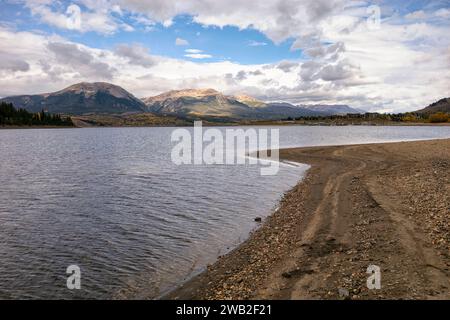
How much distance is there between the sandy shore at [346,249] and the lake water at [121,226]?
91.6 inches

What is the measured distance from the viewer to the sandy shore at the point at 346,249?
14.3 meters

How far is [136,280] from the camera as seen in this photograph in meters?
18.1

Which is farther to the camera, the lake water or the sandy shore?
the lake water

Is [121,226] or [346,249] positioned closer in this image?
[346,249]

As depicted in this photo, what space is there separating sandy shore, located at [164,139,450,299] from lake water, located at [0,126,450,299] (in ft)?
7.63

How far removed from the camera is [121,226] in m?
27.1

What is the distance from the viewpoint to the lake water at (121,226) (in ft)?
59.6

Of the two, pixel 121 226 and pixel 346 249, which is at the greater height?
pixel 346 249

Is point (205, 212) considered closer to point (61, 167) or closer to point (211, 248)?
point (211, 248)

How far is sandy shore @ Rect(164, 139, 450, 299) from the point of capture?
14.3 meters

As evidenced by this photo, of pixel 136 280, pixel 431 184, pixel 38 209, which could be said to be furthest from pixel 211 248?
pixel 431 184

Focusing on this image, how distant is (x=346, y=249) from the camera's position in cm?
1881

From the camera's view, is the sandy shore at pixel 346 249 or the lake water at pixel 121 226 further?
the lake water at pixel 121 226

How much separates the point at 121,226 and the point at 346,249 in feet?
53.3
